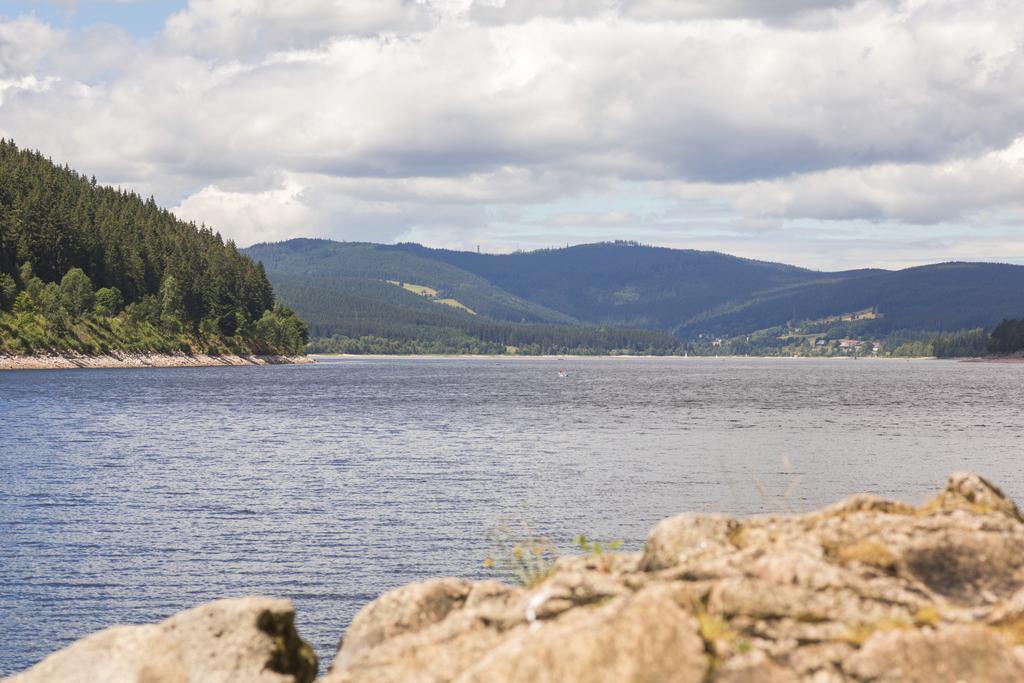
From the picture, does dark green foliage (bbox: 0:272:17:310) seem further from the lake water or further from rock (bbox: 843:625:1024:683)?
rock (bbox: 843:625:1024:683)

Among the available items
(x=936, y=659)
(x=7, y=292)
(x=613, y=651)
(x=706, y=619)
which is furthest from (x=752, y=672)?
(x=7, y=292)

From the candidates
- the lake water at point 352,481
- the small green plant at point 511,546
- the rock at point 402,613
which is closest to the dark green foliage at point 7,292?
the lake water at point 352,481

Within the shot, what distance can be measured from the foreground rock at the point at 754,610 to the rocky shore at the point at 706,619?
0.9 inches

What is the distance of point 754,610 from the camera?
12664 millimetres

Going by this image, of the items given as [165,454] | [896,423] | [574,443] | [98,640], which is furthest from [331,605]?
[896,423]

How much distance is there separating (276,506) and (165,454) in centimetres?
2670

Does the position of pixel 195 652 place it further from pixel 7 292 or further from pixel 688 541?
pixel 7 292

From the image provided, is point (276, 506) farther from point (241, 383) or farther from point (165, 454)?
point (241, 383)

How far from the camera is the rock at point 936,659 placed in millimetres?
11422

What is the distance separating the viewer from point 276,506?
50312mm

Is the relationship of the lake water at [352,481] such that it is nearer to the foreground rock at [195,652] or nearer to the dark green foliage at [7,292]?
the foreground rock at [195,652]

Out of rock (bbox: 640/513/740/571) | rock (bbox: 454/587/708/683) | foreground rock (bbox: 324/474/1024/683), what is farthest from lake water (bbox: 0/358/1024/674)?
rock (bbox: 454/587/708/683)

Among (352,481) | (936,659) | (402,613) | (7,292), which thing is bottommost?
(352,481)

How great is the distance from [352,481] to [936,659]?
50.6 metres
